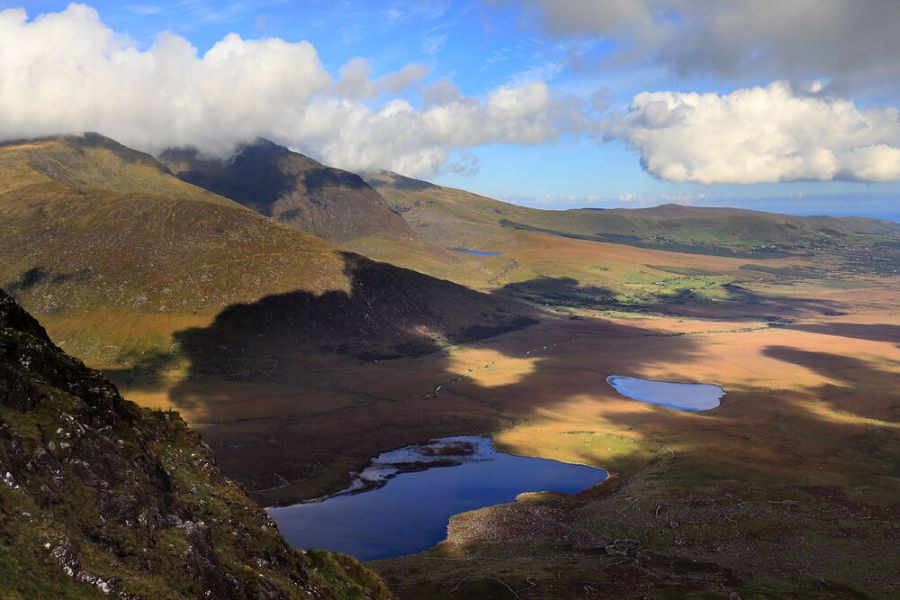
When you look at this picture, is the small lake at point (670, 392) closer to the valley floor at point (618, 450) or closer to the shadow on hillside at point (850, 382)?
the valley floor at point (618, 450)

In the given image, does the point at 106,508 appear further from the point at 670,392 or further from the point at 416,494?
the point at 670,392

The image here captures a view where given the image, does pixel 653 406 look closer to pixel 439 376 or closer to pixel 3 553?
pixel 439 376

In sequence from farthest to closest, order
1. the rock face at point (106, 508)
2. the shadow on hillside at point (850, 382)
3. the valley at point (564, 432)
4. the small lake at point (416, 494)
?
the shadow on hillside at point (850, 382) → the small lake at point (416, 494) → the valley at point (564, 432) → the rock face at point (106, 508)

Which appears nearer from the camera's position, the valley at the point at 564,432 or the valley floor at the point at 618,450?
the valley floor at the point at 618,450

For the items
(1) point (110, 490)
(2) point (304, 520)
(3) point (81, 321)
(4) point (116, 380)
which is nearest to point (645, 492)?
(2) point (304, 520)

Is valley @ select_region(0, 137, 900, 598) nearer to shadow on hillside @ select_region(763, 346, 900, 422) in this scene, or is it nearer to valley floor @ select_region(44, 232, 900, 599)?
valley floor @ select_region(44, 232, 900, 599)

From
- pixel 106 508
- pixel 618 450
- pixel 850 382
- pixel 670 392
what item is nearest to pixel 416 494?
pixel 618 450

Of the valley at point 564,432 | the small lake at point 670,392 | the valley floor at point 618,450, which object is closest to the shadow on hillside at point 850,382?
the valley floor at point 618,450
